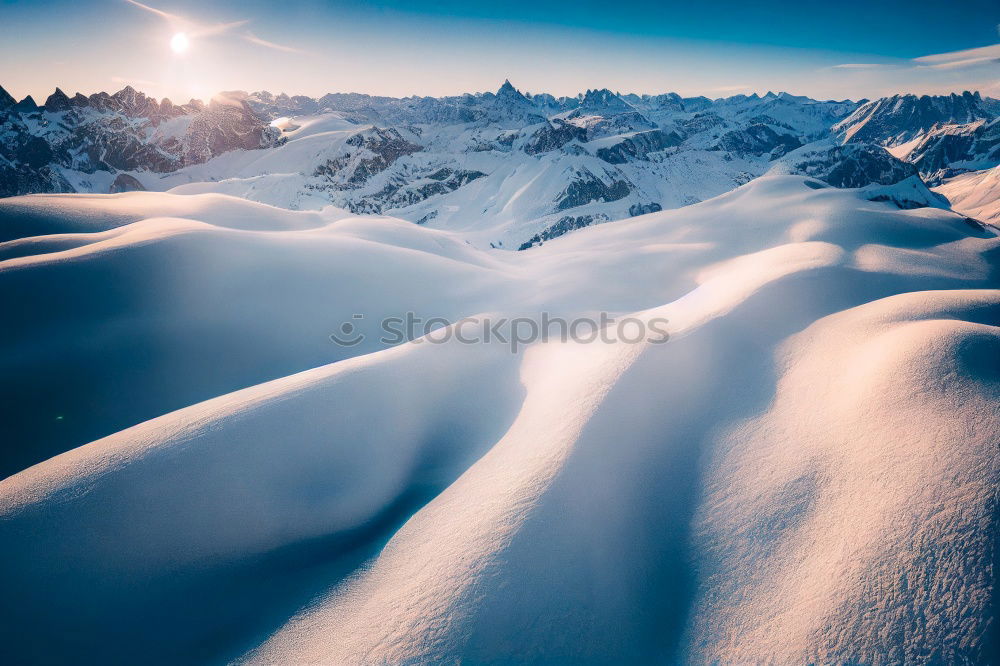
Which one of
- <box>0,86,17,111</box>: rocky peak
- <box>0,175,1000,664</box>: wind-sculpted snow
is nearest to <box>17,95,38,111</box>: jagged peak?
<box>0,86,17,111</box>: rocky peak

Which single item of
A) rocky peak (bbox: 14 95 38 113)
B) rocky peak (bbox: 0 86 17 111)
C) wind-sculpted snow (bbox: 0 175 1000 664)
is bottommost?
wind-sculpted snow (bbox: 0 175 1000 664)

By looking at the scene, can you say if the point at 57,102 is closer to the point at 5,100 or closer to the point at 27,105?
the point at 27,105

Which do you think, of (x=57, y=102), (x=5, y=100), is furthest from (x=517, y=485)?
(x=57, y=102)

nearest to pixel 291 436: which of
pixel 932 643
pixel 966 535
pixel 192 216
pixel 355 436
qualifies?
pixel 355 436

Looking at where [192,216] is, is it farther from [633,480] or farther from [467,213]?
[467,213]

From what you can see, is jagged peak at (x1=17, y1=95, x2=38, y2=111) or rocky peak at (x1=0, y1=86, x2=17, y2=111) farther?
jagged peak at (x1=17, y1=95, x2=38, y2=111)

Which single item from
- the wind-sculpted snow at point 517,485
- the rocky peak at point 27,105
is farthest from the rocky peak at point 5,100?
the wind-sculpted snow at point 517,485

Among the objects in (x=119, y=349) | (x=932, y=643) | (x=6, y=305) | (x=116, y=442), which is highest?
(x=6, y=305)

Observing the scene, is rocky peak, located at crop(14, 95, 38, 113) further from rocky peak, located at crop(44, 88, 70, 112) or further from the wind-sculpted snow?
the wind-sculpted snow

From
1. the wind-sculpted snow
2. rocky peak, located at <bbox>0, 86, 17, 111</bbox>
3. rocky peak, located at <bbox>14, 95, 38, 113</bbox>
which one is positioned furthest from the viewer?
rocky peak, located at <bbox>14, 95, 38, 113</bbox>
